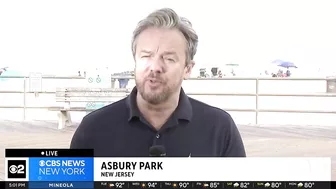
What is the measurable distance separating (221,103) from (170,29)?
6.86 meters

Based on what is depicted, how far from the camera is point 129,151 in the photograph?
1.21 meters

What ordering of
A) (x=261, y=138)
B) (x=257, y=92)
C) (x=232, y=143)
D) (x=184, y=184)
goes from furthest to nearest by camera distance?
(x=257, y=92) → (x=261, y=138) → (x=232, y=143) → (x=184, y=184)

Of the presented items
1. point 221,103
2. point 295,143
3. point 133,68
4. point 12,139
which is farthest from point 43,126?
point 133,68

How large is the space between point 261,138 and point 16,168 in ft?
16.8

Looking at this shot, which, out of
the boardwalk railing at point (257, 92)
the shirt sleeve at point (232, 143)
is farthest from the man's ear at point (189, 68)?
the boardwalk railing at point (257, 92)

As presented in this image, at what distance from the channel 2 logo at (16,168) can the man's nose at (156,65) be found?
40 cm

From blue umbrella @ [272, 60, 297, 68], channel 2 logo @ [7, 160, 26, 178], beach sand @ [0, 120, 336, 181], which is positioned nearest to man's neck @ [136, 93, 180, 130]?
channel 2 logo @ [7, 160, 26, 178]

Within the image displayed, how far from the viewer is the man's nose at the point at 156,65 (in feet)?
3.93

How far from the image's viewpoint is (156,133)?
1.25m

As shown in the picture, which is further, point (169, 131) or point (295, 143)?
point (295, 143)

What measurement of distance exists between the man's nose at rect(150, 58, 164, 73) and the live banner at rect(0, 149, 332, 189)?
23 cm

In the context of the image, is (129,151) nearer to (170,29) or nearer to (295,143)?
(170,29)

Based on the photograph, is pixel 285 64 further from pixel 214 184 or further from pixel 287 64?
pixel 214 184

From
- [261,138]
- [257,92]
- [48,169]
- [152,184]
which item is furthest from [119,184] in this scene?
[257,92]
